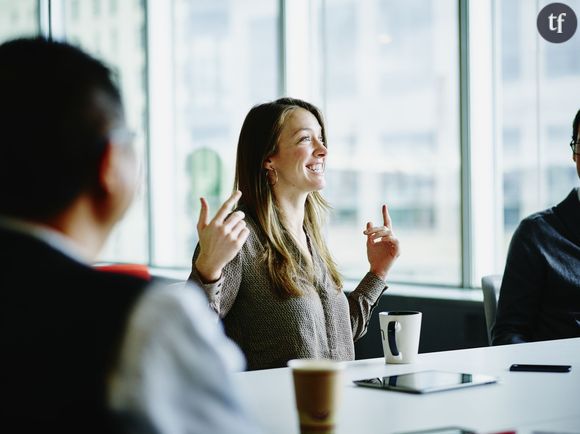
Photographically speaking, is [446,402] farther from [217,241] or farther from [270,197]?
[270,197]

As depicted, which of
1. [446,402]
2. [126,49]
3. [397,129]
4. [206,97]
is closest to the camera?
[446,402]

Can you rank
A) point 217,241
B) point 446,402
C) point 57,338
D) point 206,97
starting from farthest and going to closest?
1. point 206,97
2. point 217,241
3. point 446,402
4. point 57,338

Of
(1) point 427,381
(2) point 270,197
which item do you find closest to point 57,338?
(1) point 427,381

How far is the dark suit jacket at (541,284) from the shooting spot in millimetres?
2334

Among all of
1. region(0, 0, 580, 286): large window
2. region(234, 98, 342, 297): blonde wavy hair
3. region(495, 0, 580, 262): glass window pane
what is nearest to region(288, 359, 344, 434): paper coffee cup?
region(234, 98, 342, 297): blonde wavy hair

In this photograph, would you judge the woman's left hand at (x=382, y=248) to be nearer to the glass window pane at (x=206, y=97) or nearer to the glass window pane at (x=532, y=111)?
the glass window pane at (x=532, y=111)

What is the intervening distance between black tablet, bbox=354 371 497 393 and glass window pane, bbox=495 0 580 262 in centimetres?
201

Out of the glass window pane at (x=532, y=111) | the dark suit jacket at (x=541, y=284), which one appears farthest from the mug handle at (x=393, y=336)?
the glass window pane at (x=532, y=111)

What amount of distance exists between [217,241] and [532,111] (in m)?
2.11

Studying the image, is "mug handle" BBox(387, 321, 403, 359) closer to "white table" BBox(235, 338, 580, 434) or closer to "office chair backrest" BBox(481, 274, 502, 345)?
"white table" BBox(235, 338, 580, 434)

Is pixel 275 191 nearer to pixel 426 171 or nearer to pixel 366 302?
pixel 366 302

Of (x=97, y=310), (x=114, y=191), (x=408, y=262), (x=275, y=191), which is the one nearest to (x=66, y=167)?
(x=114, y=191)

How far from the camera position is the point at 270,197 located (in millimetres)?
2303

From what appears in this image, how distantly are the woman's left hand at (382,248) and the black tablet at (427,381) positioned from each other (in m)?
0.72
